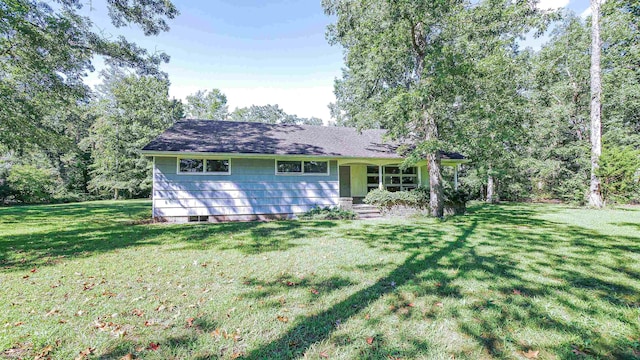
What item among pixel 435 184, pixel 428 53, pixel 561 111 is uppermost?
pixel 561 111

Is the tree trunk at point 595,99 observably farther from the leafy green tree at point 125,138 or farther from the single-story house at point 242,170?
the leafy green tree at point 125,138

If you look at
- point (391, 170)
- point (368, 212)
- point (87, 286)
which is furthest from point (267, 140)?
point (87, 286)

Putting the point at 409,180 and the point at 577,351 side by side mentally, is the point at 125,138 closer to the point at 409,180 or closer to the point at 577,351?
the point at 409,180

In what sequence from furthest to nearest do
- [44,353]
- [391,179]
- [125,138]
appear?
[125,138], [391,179], [44,353]

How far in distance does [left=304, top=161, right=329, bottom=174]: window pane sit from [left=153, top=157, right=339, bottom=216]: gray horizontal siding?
0.22 metres

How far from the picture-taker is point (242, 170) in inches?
421

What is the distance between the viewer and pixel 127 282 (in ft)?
13.0

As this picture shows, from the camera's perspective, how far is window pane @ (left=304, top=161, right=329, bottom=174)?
1164 cm

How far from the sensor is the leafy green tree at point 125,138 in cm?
2530

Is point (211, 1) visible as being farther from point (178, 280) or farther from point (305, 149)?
point (178, 280)

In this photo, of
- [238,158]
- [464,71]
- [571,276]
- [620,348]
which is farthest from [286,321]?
[464,71]

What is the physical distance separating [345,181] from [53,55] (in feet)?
42.0

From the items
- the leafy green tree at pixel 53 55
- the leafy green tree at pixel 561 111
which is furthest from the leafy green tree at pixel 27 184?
the leafy green tree at pixel 561 111

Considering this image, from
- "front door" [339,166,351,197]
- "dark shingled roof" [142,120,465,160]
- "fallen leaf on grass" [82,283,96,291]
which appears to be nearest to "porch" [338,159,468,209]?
"front door" [339,166,351,197]
